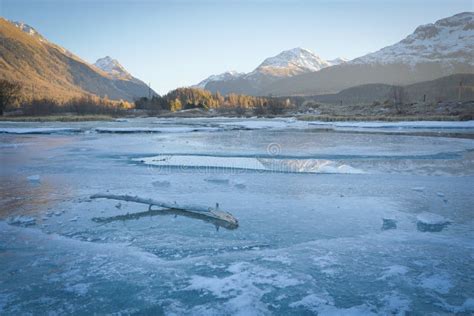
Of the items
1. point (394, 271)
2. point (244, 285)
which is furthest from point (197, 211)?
point (394, 271)

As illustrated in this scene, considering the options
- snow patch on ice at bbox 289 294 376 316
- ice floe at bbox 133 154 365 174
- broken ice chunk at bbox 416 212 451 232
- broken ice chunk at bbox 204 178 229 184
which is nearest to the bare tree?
ice floe at bbox 133 154 365 174

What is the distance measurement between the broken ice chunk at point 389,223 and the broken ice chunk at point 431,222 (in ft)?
1.34

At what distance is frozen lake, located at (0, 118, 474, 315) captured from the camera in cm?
425

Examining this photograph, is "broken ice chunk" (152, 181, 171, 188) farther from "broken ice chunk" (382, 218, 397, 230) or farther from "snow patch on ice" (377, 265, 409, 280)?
"snow patch on ice" (377, 265, 409, 280)

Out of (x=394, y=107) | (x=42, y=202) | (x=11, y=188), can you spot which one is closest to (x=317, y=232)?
(x=42, y=202)

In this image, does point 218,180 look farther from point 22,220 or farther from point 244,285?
point 244,285

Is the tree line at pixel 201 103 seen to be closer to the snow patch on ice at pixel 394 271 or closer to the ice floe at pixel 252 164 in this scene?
the ice floe at pixel 252 164

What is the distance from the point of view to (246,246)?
5.81 metres

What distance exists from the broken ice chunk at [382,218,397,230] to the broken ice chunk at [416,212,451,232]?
41cm

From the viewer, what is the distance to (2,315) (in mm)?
3916

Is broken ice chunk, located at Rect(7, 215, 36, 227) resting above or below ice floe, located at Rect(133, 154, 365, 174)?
below

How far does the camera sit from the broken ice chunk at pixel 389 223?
6.66m

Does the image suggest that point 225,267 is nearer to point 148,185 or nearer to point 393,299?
point 393,299

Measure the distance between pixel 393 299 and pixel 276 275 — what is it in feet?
4.86
